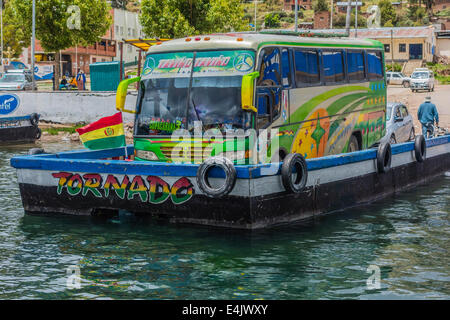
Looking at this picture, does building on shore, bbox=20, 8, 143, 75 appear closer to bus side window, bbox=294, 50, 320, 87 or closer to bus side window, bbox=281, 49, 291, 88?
bus side window, bbox=294, 50, 320, 87

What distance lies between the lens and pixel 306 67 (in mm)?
15492

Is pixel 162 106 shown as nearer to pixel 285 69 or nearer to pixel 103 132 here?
pixel 103 132

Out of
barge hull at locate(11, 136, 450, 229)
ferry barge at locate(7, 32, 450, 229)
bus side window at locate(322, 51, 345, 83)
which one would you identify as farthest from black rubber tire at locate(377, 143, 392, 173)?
bus side window at locate(322, 51, 345, 83)

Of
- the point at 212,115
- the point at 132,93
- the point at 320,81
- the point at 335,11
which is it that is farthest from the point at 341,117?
the point at 335,11

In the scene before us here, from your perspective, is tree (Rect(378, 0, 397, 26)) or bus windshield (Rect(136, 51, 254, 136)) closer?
bus windshield (Rect(136, 51, 254, 136))

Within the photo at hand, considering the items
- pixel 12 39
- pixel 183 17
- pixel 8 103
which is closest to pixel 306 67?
pixel 8 103

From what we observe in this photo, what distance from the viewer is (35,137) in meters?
30.4

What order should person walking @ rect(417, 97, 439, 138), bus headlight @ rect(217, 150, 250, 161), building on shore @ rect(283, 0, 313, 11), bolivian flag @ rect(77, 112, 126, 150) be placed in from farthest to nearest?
building on shore @ rect(283, 0, 313, 11) < person walking @ rect(417, 97, 439, 138) < bolivian flag @ rect(77, 112, 126, 150) < bus headlight @ rect(217, 150, 250, 161)

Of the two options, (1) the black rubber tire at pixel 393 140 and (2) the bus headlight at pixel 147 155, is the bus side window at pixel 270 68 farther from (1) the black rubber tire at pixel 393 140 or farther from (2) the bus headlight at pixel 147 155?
(1) the black rubber tire at pixel 393 140

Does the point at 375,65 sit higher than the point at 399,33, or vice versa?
the point at 399,33

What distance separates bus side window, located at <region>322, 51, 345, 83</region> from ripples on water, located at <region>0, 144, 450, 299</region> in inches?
125

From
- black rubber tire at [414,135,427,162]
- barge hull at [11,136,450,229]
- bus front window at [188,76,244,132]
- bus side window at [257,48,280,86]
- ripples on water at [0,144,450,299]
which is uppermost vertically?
bus side window at [257,48,280,86]

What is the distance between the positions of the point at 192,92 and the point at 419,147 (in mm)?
7140

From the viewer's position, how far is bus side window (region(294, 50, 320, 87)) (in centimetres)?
1512
